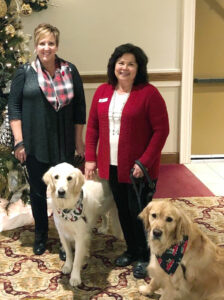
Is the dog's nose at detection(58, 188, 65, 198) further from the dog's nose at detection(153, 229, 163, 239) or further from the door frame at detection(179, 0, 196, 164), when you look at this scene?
the door frame at detection(179, 0, 196, 164)

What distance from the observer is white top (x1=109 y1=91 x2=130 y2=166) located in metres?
2.06

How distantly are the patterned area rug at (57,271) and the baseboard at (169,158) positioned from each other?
4.98ft

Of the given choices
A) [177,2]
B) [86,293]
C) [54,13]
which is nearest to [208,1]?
[177,2]

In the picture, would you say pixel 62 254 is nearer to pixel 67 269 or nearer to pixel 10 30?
pixel 67 269

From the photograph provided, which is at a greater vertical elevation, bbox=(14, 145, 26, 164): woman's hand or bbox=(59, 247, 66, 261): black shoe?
bbox=(14, 145, 26, 164): woman's hand

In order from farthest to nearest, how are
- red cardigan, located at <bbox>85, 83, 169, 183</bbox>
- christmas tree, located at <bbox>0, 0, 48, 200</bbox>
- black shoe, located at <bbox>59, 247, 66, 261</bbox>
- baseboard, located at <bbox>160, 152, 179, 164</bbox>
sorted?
baseboard, located at <bbox>160, 152, 179, 164</bbox>
christmas tree, located at <bbox>0, 0, 48, 200</bbox>
black shoe, located at <bbox>59, 247, 66, 261</bbox>
red cardigan, located at <bbox>85, 83, 169, 183</bbox>

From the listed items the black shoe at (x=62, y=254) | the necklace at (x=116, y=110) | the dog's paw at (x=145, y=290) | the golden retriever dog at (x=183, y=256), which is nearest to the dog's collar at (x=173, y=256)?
the golden retriever dog at (x=183, y=256)

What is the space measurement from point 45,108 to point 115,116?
47 centimetres

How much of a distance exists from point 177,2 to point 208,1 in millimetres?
451

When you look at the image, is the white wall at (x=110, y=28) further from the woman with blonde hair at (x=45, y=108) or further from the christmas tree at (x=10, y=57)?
the woman with blonde hair at (x=45, y=108)

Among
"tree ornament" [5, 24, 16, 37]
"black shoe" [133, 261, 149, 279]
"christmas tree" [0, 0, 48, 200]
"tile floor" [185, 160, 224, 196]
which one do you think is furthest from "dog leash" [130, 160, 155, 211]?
"tile floor" [185, 160, 224, 196]

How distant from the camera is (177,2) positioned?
13.1 feet

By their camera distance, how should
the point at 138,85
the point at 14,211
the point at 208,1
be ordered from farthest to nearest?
A: the point at 208,1
the point at 14,211
the point at 138,85

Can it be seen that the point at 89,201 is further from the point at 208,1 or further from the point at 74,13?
the point at 208,1
